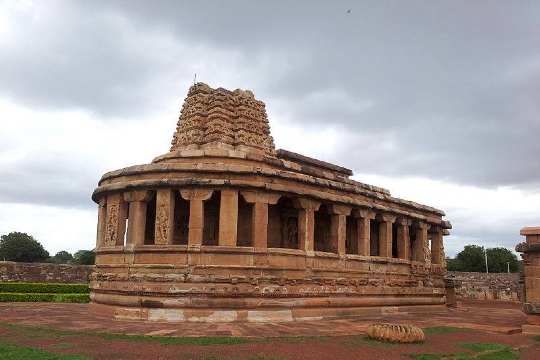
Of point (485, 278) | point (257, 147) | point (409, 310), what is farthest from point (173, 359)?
point (485, 278)

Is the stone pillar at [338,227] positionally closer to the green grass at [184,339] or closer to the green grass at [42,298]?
the green grass at [184,339]

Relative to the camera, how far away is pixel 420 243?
2262 centimetres

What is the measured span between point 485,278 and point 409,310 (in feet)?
78.2

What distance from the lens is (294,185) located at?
52.4 feet

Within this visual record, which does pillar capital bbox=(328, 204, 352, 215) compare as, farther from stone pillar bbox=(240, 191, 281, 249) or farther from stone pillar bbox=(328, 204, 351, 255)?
stone pillar bbox=(240, 191, 281, 249)

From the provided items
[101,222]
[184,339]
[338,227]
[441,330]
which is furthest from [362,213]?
[184,339]

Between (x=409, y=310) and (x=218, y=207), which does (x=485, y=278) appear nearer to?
(x=409, y=310)

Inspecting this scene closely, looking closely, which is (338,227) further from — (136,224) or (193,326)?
(136,224)

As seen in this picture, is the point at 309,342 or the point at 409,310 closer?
the point at 309,342

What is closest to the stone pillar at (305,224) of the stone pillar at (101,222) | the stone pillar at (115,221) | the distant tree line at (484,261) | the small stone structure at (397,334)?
the small stone structure at (397,334)

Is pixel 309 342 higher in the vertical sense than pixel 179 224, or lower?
lower

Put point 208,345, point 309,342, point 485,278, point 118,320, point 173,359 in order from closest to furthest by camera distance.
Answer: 1. point 173,359
2. point 208,345
3. point 309,342
4. point 118,320
5. point 485,278

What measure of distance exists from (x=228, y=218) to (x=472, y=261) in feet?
229

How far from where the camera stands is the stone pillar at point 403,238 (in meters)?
21.1
